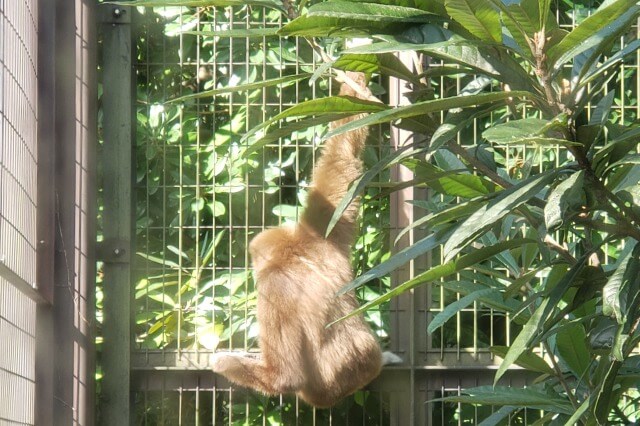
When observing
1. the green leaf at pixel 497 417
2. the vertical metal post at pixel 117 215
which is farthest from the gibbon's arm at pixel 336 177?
the green leaf at pixel 497 417

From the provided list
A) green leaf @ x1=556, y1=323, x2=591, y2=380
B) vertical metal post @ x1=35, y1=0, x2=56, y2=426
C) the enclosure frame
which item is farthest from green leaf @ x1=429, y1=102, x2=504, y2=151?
vertical metal post @ x1=35, y1=0, x2=56, y2=426

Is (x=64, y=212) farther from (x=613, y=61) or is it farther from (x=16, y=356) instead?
(x=613, y=61)

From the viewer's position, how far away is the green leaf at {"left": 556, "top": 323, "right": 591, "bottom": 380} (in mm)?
3205

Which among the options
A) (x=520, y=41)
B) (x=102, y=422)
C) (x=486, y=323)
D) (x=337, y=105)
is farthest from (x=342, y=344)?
(x=520, y=41)

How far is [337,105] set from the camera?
243cm

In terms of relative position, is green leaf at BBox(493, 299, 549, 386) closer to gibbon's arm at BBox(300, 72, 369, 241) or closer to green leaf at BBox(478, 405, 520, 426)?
green leaf at BBox(478, 405, 520, 426)

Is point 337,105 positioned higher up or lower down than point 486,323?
higher up

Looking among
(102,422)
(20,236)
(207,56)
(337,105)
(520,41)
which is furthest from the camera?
(207,56)

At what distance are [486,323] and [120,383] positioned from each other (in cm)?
200

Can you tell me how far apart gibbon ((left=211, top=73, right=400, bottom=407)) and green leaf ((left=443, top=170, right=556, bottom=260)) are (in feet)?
8.84

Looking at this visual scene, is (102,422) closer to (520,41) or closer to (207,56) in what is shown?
(207,56)

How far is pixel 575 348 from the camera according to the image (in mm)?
3232

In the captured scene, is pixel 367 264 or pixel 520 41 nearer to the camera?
pixel 520 41

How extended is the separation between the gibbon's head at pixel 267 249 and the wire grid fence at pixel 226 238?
0.12 metres
